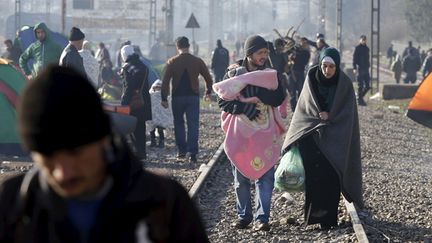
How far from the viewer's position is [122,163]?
266 centimetres

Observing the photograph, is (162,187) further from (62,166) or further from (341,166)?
(341,166)

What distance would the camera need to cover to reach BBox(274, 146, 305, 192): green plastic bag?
9148 millimetres

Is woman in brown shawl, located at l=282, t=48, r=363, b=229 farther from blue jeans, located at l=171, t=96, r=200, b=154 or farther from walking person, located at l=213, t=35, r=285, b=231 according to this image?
blue jeans, located at l=171, t=96, r=200, b=154

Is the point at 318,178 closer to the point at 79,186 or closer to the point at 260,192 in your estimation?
the point at 260,192

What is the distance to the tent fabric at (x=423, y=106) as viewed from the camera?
12.2 m

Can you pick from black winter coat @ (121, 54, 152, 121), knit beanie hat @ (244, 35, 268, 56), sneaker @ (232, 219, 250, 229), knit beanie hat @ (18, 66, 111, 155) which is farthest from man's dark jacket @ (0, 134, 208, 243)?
black winter coat @ (121, 54, 152, 121)

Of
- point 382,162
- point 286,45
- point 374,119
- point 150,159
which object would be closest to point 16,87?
point 150,159

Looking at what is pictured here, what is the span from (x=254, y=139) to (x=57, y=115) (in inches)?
258

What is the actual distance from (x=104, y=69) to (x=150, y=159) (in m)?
15.6

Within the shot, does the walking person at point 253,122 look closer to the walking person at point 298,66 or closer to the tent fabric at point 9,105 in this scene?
the tent fabric at point 9,105

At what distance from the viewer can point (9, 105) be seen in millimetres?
15398

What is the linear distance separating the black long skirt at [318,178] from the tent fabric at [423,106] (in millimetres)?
3275

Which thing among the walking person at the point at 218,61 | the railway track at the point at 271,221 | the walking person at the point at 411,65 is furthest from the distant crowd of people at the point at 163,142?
the walking person at the point at 411,65

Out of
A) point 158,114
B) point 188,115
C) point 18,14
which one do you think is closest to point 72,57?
point 188,115
